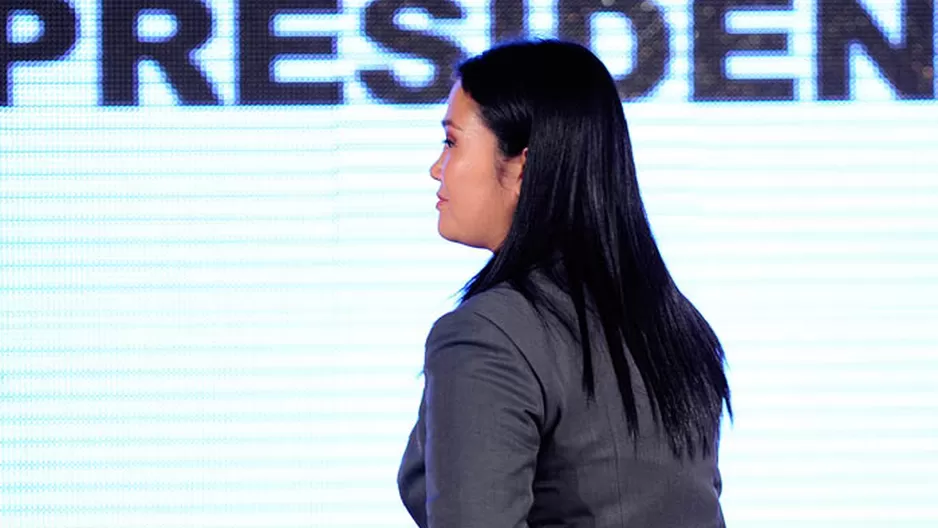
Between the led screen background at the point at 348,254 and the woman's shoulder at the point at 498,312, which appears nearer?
the woman's shoulder at the point at 498,312

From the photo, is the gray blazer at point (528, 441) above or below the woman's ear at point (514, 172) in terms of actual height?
below

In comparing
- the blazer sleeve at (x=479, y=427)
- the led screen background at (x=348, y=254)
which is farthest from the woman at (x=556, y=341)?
the led screen background at (x=348, y=254)

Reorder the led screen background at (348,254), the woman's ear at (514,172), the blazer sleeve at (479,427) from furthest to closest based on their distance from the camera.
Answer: the led screen background at (348,254) < the woman's ear at (514,172) < the blazer sleeve at (479,427)

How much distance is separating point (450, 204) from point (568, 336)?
0.19 meters

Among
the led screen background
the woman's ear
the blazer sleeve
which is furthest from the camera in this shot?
the led screen background

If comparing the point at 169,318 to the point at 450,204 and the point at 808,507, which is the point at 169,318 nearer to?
the point at 808,507

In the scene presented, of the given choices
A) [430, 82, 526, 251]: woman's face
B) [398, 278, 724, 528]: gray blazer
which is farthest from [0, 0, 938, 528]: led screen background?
[398, 278, 724, 528]: gray blazer

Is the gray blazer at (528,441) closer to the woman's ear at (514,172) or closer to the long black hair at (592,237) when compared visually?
the long black hair at (592,237)

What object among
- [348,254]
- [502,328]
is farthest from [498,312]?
[348,254]

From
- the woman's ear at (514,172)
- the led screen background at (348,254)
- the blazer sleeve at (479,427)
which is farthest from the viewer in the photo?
the led screen background at (348,254)

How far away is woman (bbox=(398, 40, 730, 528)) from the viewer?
908 millimetres

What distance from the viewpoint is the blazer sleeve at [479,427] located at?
0.90 metres

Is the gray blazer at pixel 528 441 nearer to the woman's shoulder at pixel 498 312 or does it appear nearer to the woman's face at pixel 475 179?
the woman's shoulder at pixel 498 312

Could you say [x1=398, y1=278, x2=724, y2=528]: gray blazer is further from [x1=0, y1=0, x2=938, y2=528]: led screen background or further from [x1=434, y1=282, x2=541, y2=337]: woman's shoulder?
[x1=0, y1=0, x2=938, y2=528]: led screen background
